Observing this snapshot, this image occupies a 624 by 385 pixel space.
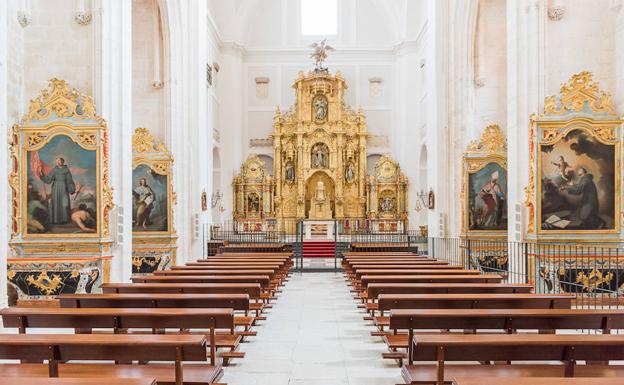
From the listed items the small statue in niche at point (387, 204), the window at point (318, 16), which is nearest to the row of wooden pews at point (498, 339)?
the small statue in niche at point (387, 204)

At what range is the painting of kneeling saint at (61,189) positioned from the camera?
11656 mm

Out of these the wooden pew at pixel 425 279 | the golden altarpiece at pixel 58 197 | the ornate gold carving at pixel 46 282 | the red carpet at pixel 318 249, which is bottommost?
the red carpet at pixel 318 249

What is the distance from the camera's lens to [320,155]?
109 ft

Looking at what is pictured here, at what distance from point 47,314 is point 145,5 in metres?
15.5

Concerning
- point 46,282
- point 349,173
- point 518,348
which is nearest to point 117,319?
point 518,348

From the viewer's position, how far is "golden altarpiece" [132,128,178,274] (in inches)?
698

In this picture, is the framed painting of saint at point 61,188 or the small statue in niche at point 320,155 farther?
the small statue in niche at point 320,155

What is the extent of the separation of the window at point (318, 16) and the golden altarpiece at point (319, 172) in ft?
11.1

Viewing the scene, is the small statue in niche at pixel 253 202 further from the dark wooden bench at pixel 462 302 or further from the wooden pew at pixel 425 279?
the dark wooden bench at pixel 462 302

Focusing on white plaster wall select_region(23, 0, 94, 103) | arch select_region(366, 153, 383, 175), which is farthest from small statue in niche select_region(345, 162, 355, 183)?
white plaster wall select_region(23, 0, 94, 103)

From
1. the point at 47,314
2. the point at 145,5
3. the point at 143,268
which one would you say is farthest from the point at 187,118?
the point at 47,314

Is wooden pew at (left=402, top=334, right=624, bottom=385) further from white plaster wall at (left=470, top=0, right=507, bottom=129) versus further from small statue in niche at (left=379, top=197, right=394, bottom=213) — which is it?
small statue in niche at (left=379, top=197, right=394, bottom=213)

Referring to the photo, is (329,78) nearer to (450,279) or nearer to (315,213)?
(315,213)

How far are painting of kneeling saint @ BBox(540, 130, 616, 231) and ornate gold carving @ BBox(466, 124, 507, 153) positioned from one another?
5.17 meters
